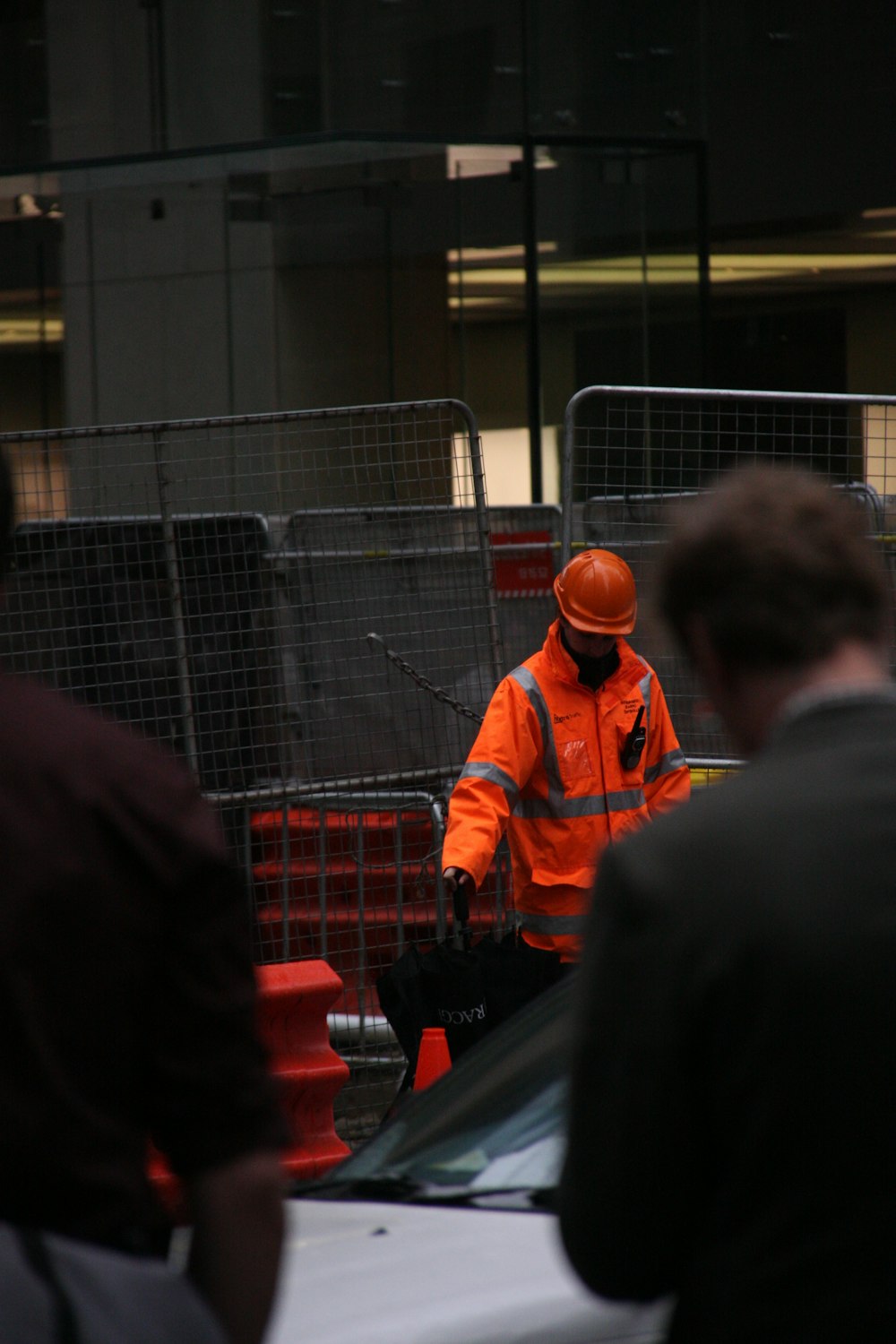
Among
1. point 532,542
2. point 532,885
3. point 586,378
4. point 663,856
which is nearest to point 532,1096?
point 663,856

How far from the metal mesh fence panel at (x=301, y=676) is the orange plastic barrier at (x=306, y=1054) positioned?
1104 mm

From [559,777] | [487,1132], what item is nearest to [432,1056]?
[559,777]

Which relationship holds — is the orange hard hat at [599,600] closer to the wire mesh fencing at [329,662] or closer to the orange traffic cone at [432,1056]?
the wire mesh fencing at [329,662]

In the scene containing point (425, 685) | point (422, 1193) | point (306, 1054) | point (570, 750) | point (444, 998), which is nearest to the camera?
point (422, 1193)

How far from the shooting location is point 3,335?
55.2 feet

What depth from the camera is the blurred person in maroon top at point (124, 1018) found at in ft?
5.52

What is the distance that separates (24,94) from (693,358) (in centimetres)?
683

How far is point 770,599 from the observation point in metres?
1.72

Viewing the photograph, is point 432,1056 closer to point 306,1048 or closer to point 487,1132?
point 306,1048

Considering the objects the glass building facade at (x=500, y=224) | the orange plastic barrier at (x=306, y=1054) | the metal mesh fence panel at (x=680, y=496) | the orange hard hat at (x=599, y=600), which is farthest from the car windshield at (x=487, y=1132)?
the glass building facade at (x=500, y=224)

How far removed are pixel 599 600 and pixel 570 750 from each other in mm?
474

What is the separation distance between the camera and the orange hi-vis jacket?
18.7ft

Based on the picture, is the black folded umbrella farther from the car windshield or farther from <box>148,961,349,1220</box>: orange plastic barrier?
the car windshield

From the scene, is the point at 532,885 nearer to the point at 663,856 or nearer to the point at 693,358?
the point at 663,856
